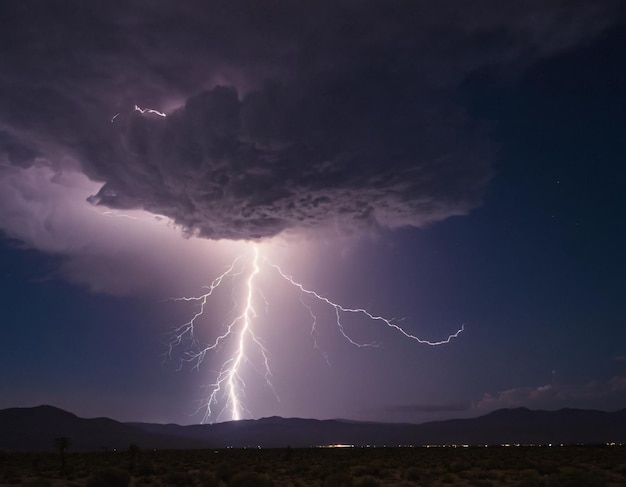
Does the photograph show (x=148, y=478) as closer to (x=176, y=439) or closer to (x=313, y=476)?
(x=313, y=476)

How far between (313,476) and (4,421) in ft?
522

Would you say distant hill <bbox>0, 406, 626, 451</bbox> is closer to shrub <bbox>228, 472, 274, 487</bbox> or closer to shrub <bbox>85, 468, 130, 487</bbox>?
shrub <bbox>85, 468, 130, 487</bbox>

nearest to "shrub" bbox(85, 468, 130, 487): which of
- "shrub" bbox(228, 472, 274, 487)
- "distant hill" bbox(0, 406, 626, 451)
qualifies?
"shrub" bbox(228, 472, 274, 487)

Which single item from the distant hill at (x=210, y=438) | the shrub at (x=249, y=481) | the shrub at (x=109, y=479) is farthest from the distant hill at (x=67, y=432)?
the shrub at (x=249, y=481)

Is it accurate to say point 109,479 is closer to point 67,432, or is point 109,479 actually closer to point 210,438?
point 67,432

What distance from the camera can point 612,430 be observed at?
612ft

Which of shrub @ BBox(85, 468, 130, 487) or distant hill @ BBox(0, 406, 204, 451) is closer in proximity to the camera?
shrub @ BBox(85, 468, 130, 487)

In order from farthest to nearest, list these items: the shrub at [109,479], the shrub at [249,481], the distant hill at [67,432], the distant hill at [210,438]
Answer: the distant hill at [210,438]
the distant hill at [67,432]
the shrub at [109,479]
the shrub at [249,481]

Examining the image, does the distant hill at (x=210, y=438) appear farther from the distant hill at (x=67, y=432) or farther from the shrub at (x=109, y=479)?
the shrub at (x=109, y=479)

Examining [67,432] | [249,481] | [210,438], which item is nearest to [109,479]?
[249,481]

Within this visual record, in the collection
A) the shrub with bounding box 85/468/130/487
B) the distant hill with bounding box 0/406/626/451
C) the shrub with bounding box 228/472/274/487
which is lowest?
the shrub with bounding box 228/472/274/487

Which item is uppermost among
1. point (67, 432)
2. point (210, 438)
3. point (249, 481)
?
point (67, 432)

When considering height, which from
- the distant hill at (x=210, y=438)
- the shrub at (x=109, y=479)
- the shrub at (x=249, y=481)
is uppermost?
the distant hill at (x=210, y=438)

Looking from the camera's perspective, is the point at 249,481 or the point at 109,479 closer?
the point at 249,481
